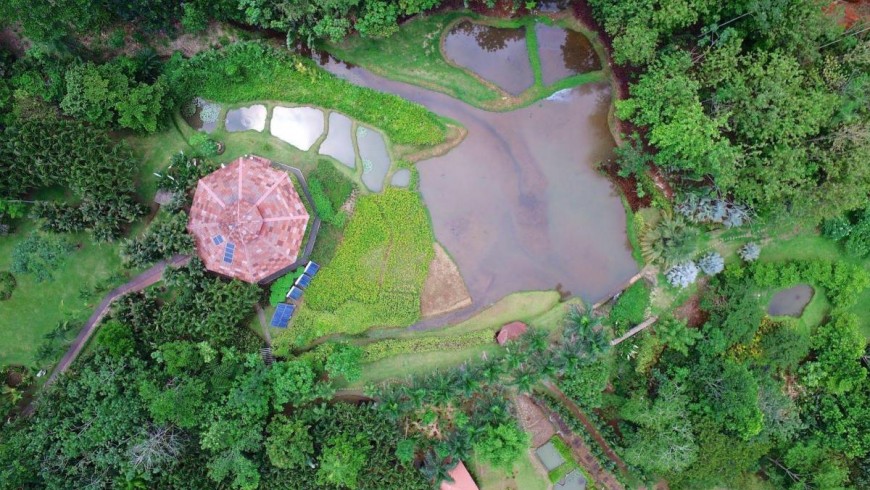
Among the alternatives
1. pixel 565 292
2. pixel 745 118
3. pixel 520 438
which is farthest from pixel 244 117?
pixel 745 118

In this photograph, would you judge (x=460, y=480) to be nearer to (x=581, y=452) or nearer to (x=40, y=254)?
(x=581, y=452)

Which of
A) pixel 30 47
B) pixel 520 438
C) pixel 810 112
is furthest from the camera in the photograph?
pixel 30 47

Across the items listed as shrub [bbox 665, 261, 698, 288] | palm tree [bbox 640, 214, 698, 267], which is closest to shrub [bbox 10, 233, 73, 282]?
palm tree [bbox 640, 214, 698, 267]

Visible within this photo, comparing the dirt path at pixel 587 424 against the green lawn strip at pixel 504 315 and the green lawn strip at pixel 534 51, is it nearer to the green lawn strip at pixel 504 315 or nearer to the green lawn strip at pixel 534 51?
the green lawn strip at pixel 504 315

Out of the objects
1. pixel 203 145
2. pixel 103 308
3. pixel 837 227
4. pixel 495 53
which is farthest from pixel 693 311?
pixel 103 308

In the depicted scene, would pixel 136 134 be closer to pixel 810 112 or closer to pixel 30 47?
pixel 30 47

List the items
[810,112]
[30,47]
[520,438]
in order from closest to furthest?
[810,112] < [520,438] < [30,47]

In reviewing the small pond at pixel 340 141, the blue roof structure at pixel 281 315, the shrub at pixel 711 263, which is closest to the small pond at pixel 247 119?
the small pond at pixel 340 141
